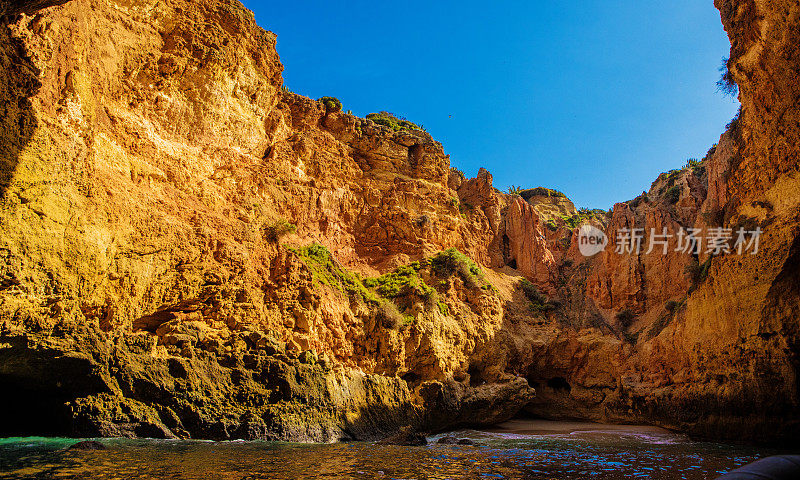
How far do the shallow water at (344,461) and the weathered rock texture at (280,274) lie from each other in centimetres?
207

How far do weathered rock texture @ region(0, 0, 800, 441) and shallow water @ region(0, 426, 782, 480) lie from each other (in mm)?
2068

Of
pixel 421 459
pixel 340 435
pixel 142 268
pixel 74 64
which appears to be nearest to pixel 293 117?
pixel 74 64

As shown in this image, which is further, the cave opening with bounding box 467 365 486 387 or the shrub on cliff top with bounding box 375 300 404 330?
the cave opening with bounding box 467 365 486 387

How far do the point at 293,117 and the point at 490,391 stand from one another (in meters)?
20.8

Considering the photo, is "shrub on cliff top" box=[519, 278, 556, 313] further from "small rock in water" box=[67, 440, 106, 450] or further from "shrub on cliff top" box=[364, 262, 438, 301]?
"small rock in water" box=[67, 440, 106, 450]

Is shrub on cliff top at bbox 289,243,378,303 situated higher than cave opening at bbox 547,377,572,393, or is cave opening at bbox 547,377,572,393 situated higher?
shrub on cliff top at bbox 289,243,378,303

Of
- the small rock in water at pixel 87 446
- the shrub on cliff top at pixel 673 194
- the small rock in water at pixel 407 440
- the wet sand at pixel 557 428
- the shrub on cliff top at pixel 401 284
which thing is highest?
the shrub on cliff top at pixel 673 194

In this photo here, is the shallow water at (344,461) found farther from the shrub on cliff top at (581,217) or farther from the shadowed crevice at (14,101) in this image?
the shrub on cliff top at (581,217)

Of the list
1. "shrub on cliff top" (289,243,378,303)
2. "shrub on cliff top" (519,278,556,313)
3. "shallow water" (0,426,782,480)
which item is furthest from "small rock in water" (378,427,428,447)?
"shrub on cliff top" (519,278,556,313)

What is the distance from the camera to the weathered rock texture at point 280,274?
12.4 meters

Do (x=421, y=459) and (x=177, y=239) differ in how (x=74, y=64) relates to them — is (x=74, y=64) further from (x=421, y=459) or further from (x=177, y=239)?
(x=421, y=459)

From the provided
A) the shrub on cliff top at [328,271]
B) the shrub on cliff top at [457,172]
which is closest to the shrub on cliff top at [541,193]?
the shrub on cliff top at [457,172]

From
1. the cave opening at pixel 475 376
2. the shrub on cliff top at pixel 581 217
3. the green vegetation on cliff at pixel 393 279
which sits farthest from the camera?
the shrub on cliff top at pixel 581 217

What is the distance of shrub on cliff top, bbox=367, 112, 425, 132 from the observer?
40.2 m
